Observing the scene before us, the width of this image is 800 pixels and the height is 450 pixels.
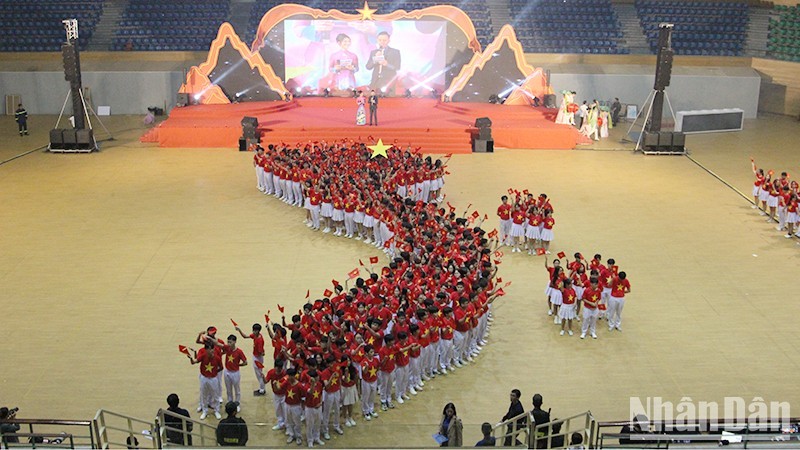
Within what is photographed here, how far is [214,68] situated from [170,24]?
26.5ft

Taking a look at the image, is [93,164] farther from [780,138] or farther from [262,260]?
[780,138]

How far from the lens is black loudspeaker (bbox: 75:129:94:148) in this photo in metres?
28.2

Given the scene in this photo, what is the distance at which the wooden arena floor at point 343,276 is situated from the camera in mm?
12852

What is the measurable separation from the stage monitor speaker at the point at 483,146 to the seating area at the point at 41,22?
1994 cm

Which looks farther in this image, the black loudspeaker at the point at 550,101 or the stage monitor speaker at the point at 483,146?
the black loudspeaker at the point at 550,101

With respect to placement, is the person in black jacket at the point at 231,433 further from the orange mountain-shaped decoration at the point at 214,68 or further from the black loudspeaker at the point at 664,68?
the orange mountain-shaped decoration at the point at 214,68

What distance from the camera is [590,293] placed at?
14.3m

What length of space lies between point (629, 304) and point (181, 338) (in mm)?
8302

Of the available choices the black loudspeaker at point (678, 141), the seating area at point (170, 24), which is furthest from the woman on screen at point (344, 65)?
the black loudspeaker at point (678, 141)

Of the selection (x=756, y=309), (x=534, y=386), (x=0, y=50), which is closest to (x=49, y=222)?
(x=534, y=386)

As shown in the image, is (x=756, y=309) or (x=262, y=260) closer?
(x=756, y=309)

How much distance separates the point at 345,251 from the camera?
61.9 ft

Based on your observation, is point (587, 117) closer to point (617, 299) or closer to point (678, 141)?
point (678, 141)

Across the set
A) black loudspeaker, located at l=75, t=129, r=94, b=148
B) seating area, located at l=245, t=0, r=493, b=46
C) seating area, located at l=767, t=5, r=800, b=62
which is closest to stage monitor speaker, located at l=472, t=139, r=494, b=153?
seating area, located at l=245, t=0, r=493, b=46
